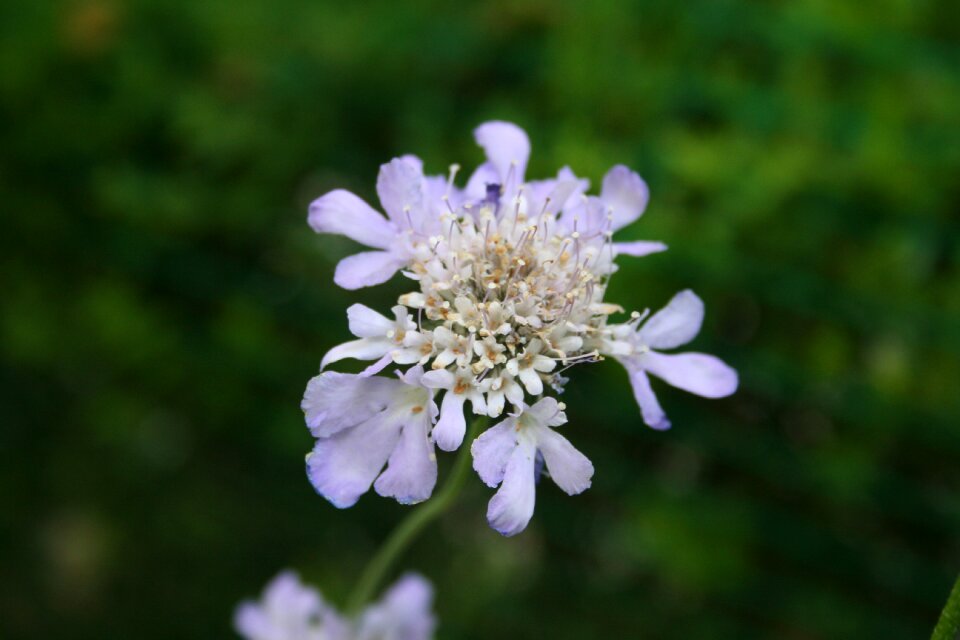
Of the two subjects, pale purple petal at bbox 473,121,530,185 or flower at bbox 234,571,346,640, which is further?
flower at bbox 234,571,346,640

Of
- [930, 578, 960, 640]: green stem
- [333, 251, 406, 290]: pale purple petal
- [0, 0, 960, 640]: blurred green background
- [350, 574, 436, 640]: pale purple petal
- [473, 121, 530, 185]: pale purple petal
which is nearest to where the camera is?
[930, 578, 960, 640]: green stem

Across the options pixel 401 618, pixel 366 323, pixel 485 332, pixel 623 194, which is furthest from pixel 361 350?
pixel 401 618

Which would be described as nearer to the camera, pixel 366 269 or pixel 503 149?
pixel 366 269

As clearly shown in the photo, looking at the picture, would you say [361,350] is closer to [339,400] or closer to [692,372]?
[339,400]

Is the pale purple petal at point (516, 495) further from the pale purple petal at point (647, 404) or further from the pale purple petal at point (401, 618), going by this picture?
the pale purple petal at point (401, 618)

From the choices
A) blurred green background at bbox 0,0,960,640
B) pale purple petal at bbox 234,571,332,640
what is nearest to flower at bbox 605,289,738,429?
pale purple petal at bbox 234,571,332,640

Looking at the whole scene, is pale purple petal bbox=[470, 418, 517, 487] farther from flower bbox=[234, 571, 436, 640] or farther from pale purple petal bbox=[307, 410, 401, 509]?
flower bbox=[234, 571, 436, 640]

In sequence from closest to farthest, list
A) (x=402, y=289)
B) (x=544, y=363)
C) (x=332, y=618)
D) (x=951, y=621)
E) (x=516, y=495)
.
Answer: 1. (x=951, y=621)
2. (x=516, y=495)
3. (x=544, y=363)
4. (x=332, y=618)
5. (x=402, y=289)
